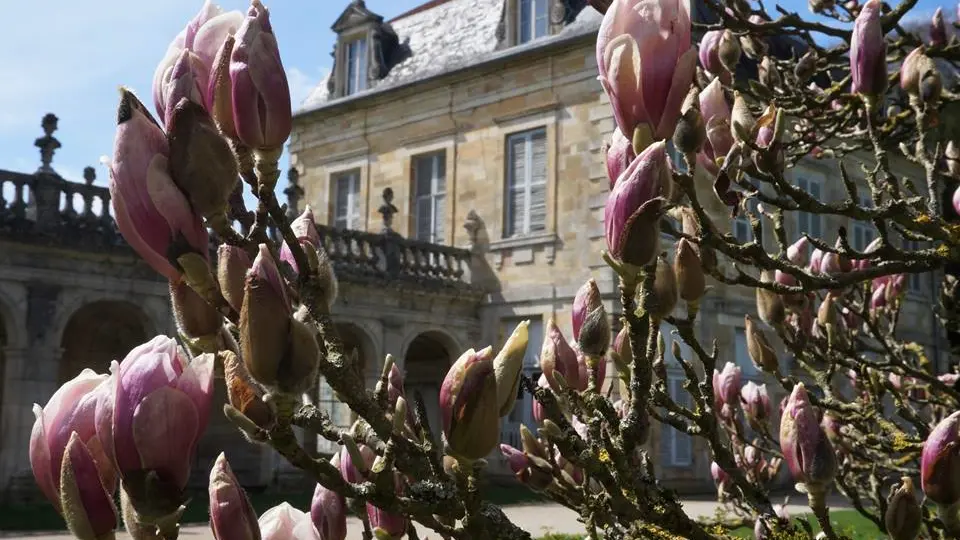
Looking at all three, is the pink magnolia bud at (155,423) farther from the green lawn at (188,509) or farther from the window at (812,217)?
the window at (812,217)

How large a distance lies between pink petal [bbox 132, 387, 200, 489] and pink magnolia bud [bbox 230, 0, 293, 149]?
0.38 meters

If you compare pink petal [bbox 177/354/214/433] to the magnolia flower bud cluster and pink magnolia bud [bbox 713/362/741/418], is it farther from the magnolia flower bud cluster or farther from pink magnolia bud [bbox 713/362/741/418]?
pink magnolia bud [bbox 713/362/741/418]

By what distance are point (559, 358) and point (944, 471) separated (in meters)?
0.68

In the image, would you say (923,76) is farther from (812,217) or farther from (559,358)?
(812,217)

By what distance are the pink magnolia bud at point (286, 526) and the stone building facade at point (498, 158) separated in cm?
1400

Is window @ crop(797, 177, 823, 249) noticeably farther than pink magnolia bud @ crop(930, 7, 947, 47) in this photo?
Yes

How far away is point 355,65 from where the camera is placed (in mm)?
20250

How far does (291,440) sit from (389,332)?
1507 centimetres

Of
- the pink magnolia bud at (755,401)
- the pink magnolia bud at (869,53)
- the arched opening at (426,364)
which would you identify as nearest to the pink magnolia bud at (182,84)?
the pink magnolia bud at (869,53)

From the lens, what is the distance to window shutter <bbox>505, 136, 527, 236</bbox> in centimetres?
1738

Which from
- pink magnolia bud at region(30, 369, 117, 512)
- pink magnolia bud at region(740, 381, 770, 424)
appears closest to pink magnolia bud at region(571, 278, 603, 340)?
pink magnolia bud at region(30, 369, 117, 512)

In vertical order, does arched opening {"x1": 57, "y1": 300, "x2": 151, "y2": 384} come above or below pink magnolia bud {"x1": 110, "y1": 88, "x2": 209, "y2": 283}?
above

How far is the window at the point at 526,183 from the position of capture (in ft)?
56.2

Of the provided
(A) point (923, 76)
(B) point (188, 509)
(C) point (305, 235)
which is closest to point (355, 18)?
(B) point (188, 509)
